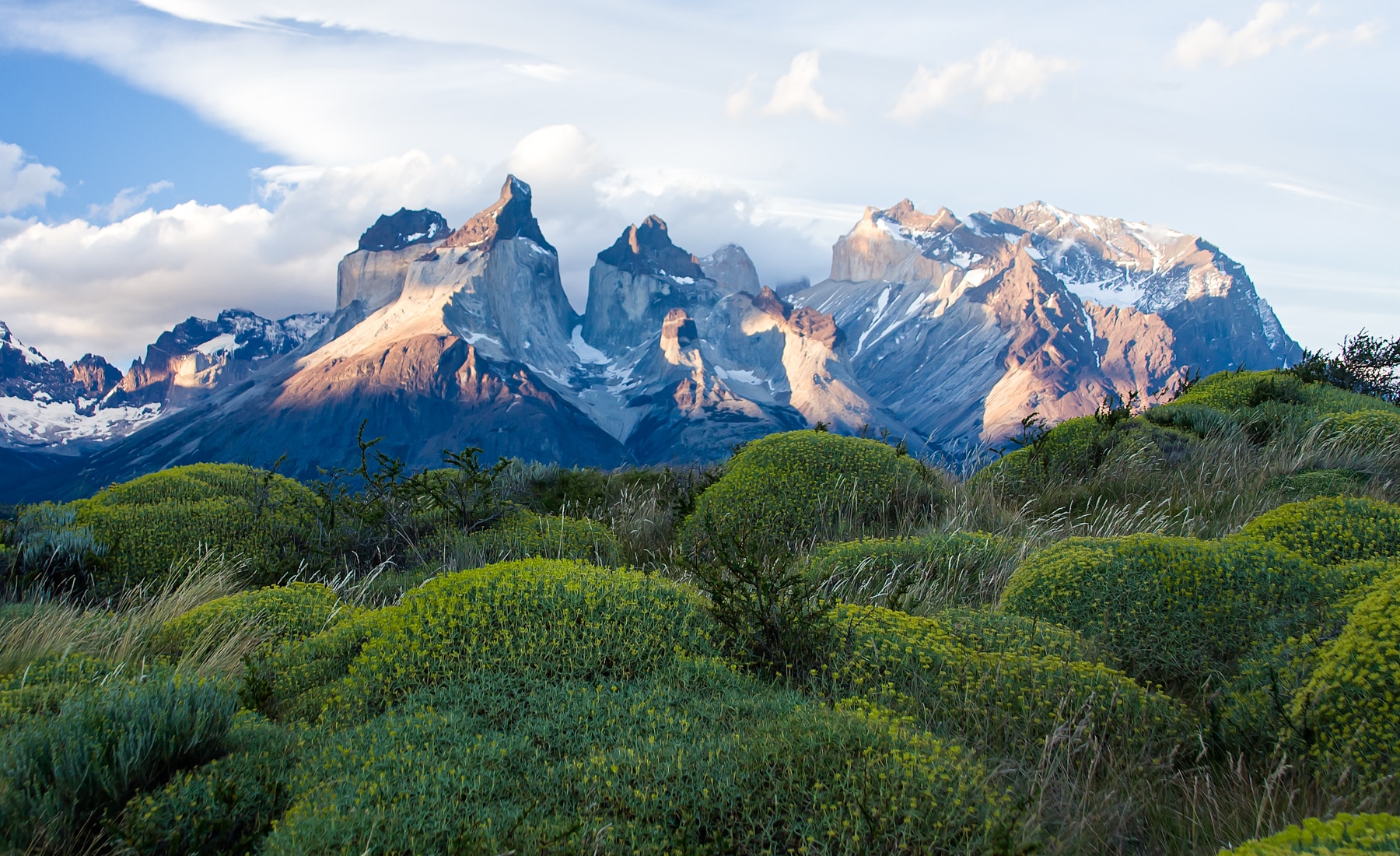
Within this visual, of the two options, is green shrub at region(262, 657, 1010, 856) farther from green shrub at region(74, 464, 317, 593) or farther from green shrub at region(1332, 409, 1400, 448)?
green shrub at region(1332, 409, 1400, 448)

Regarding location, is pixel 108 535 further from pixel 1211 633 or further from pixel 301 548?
pixel 1211 633

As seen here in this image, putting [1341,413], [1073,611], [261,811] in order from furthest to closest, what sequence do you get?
[1341,413] < [1073,611] < [261,811]

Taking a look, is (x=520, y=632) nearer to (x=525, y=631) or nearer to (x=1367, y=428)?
(x=525, y=631)

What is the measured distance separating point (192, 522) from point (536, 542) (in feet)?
9.27

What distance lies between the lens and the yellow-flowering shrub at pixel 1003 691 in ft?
10.0

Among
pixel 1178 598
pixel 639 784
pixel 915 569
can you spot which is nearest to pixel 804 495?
pixel 915 569

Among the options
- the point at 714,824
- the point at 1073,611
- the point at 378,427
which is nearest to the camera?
the point at 714,824

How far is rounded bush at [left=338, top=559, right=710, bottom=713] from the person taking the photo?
10.7ft

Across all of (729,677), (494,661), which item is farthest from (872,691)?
(494,661)

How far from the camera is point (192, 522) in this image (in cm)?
655

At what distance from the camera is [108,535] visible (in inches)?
247

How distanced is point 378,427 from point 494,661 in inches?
7983

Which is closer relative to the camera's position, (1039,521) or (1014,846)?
(1014,846)

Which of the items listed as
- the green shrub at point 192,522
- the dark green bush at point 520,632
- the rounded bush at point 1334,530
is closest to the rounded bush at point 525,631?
the dark green bush at point 520,632
